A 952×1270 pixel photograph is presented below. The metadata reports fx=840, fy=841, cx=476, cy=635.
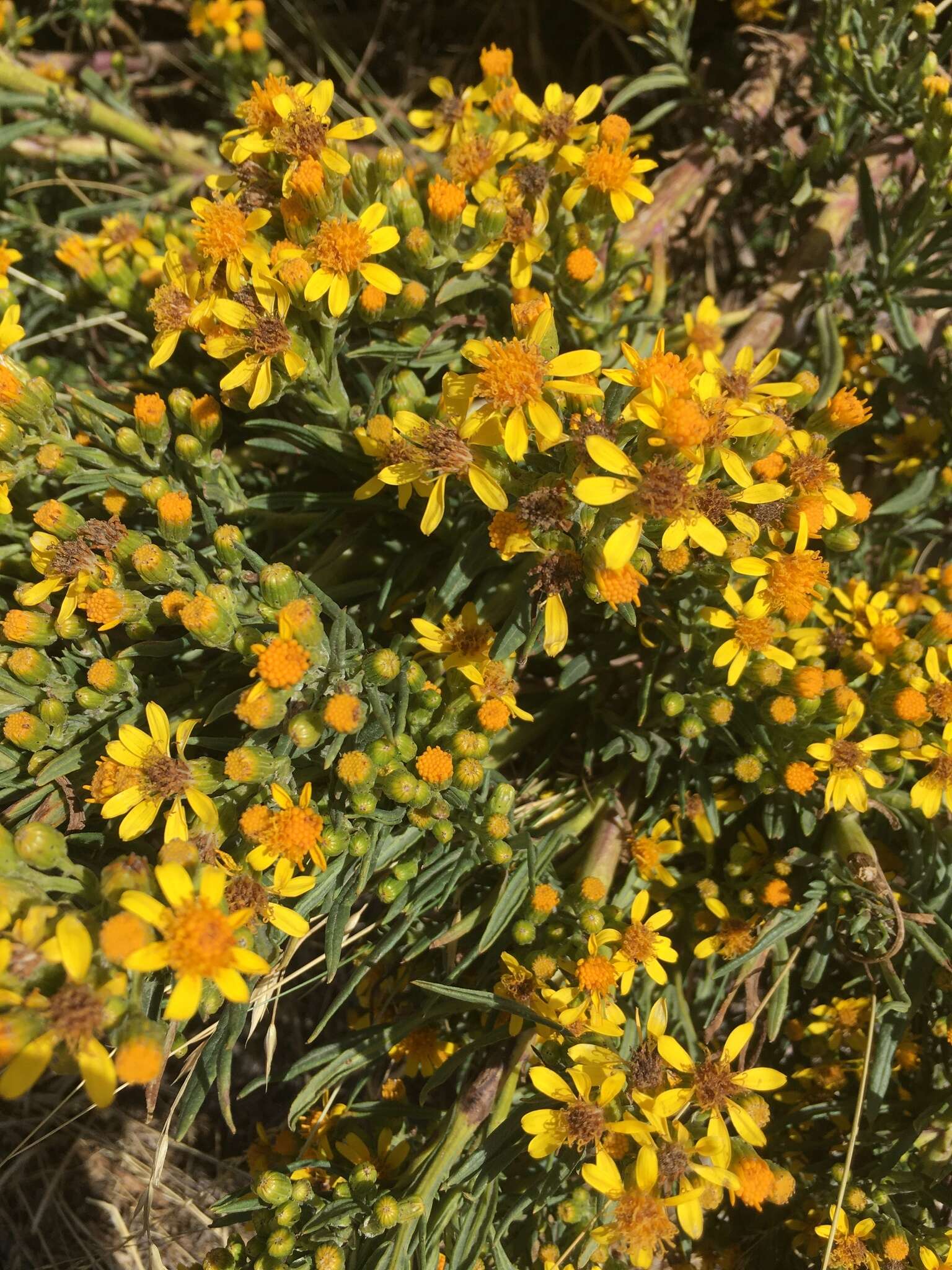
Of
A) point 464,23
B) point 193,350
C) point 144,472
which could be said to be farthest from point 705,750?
point 464,23

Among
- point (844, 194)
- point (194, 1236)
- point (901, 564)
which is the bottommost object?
point (194, 1236)

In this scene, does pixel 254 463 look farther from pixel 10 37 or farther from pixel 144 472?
pixel 10 37

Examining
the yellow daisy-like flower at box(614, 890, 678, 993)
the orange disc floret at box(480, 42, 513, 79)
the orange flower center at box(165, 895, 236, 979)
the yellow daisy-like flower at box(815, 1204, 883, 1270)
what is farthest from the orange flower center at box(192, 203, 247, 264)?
the yellow daisy-like flower at box(815, 1204, 883, 1270)

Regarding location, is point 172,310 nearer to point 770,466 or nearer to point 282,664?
point 282,664

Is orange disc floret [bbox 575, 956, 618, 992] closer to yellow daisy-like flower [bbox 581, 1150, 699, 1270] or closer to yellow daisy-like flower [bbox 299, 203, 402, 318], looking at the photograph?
yellow daisy-like flower [bbox 581, 1150, 699, 1270]

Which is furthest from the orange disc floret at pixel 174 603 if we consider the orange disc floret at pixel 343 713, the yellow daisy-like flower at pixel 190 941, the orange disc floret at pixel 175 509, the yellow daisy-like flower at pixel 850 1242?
the yellow daisy-like flower at pixel 850 1242

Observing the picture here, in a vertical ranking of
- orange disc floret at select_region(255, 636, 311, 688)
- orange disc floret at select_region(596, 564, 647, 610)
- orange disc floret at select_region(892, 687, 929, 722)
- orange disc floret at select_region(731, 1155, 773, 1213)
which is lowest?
orange disc floret at select_region(731, 1155, 773, 1213)
